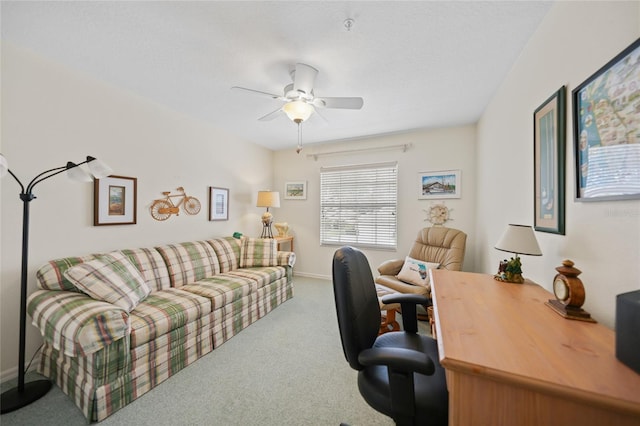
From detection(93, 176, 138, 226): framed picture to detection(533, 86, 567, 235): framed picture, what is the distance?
139 inches

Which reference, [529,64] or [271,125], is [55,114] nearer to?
[271,125]

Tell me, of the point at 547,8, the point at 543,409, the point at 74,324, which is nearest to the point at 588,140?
the point at 547,8

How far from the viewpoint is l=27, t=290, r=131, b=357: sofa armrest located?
140 cm

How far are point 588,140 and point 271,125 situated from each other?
3.17 metres

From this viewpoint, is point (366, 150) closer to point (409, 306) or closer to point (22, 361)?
point (409, 306)

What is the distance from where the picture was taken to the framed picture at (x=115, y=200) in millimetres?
2281

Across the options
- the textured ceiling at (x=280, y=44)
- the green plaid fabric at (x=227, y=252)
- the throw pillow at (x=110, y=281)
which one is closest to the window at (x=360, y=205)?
the textured ceiling at (x=280, y=44)

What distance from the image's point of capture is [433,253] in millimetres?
3096

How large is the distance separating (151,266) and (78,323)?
1056 mm

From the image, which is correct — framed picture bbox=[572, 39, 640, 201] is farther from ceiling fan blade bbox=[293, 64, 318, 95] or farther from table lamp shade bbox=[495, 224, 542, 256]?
ceiling fan blade bbox=[293, 64, 318, 95]

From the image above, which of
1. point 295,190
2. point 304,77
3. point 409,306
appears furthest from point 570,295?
point 295,190

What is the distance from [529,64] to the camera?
5.57ft

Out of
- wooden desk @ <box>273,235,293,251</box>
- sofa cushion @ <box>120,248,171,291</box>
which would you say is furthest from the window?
sofa cushion @ <box>120,248,171,291</box>

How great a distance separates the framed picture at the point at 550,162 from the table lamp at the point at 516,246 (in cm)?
11
